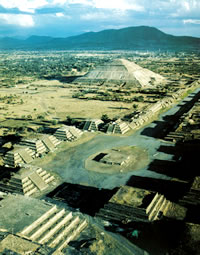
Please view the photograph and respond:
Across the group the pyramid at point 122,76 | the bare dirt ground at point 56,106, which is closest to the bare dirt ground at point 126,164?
the bare dirt ground at point 56,106

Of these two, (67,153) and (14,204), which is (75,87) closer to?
(67,153)

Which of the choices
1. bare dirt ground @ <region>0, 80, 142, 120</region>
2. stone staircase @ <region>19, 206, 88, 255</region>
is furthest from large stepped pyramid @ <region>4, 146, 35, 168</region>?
bare dirt ground @ <region>0, 80, 142, 120</region>

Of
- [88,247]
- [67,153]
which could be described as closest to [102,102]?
[67,153]

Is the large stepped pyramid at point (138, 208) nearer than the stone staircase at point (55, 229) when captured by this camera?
No

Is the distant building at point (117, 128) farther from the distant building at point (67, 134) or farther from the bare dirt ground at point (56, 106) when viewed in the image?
the bare dirt ground at point (56, 106)

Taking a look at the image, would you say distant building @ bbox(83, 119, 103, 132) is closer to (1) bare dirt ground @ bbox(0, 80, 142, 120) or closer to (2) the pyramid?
(1) bare dirt ground @ bbox(0, 80, 142, 120)
